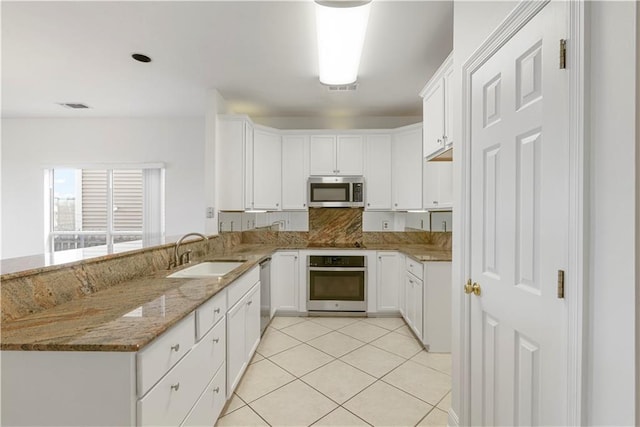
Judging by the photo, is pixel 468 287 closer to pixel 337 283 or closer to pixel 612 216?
pixel 612 216

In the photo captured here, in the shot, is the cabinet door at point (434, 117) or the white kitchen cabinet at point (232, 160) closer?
the cabinet door at point (434, 117)

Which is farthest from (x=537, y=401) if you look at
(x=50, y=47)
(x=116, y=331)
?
(x=50, y=47)

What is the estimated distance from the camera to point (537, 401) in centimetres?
112

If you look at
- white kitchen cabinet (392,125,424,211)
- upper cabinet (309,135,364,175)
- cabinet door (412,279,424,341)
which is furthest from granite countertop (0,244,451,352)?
white kitchen cabinet (392,125,424,211)

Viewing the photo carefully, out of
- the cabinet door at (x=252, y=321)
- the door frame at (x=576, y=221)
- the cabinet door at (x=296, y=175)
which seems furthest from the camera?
the cabinet door at (x=296, y=175)

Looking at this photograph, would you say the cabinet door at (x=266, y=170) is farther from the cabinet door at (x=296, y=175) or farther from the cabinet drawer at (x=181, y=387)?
the cabinet drawer at (x=181, y=387)

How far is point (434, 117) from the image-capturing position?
2506 millimetres

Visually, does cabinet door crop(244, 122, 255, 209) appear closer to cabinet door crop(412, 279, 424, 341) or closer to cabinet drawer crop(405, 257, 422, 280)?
cabinet drawer crop(405, 257, 422, 280)

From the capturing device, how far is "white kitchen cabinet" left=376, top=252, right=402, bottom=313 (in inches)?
149

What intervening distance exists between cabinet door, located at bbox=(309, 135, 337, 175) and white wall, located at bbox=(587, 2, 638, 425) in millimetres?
3373

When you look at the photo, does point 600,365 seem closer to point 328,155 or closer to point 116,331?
point 116,331

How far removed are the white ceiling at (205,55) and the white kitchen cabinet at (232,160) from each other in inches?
15.8

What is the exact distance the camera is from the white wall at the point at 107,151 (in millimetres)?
4906

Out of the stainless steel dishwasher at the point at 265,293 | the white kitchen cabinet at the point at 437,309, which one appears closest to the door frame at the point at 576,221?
the white kitchen cabinet at the point at 437,309
